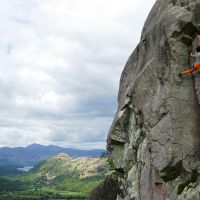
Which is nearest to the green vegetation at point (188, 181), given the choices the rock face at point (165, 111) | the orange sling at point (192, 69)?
the rock face at point (165, 111)

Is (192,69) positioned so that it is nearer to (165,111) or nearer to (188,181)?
(165,111)

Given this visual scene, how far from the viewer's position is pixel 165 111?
35.0 metres

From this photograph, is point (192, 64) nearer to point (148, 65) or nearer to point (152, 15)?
point (148, 65)

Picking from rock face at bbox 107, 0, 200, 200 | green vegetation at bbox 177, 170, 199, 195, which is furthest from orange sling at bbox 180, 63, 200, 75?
green vegetation at bbox 177, 170, 199, 195

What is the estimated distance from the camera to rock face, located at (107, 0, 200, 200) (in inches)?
1319

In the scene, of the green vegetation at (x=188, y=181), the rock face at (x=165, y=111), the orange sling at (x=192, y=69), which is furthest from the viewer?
the rock face at (x=165, y=111)

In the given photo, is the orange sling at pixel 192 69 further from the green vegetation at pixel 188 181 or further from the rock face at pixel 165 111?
the green vegetation at pixel 188 181

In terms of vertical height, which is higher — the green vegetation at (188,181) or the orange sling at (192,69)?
the orange sling at (192,69)

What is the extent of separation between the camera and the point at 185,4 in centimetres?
3631

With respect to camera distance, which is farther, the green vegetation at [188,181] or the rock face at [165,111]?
the rock face at [165,111]

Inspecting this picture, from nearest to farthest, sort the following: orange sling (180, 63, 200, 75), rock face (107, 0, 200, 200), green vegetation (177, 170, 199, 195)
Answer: green vegetation (177, 170, 199, 195) → orange sling (180, 63, 200, 75) → rock face (107, 0, 200, 200)

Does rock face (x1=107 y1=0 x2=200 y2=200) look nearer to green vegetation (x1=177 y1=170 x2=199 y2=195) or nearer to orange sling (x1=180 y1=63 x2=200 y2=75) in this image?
green vegetation (x1=177 y1=170 x2=199 y2=195)

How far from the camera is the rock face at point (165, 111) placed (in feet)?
110

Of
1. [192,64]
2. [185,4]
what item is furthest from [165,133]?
[185,4]
